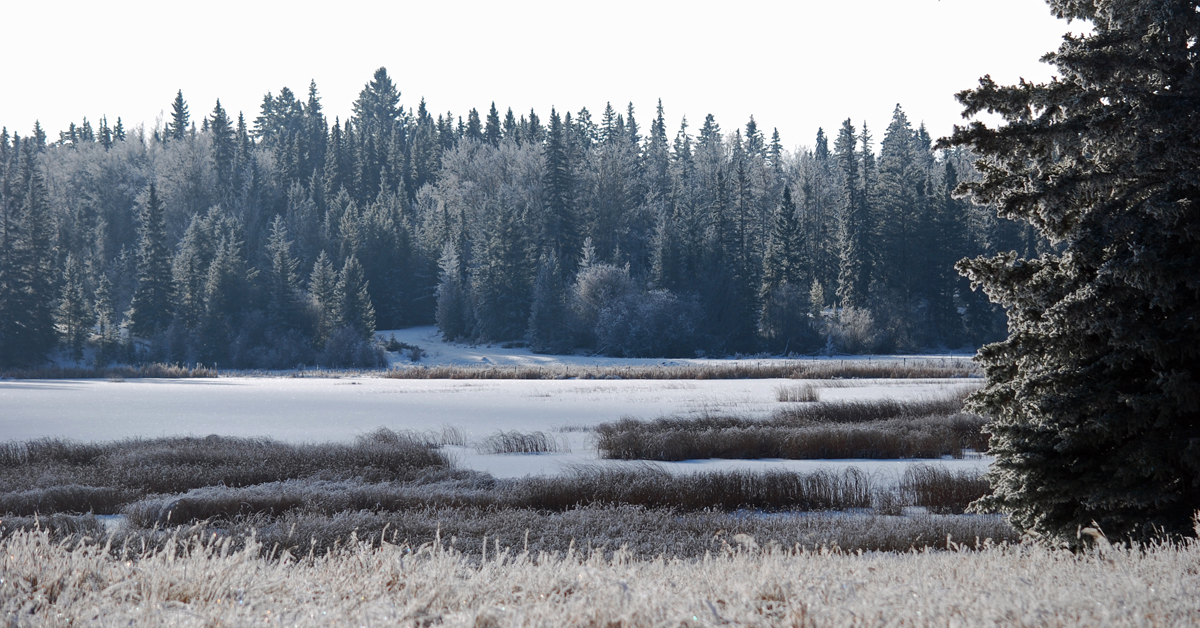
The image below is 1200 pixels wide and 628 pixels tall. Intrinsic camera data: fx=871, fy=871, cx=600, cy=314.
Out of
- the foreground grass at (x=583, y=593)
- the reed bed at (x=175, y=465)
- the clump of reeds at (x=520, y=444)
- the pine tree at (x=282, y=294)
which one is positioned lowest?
the clump of reeds at (x=520, y=444)

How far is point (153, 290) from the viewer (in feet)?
259

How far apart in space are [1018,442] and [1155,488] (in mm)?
1359

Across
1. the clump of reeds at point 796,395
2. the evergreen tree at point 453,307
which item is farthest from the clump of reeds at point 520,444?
the evergreen tree at point 453,307

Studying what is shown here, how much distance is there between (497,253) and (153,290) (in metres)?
31.2

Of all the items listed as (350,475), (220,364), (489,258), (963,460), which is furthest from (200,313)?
(963,460)

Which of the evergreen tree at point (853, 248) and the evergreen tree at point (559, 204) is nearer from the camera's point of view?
the evergreen tree at point (853, 248)

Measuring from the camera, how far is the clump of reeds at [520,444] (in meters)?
21.7

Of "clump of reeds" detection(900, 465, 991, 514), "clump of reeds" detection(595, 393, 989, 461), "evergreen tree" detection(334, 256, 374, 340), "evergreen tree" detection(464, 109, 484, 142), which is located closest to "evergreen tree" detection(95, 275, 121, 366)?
"evergreen tree" detection(334, 256, 374, 340)

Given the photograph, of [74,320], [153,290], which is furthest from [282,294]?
[74,320]

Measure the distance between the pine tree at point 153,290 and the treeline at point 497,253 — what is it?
0.18 metres

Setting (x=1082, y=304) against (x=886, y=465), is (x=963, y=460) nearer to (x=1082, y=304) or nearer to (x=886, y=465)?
(x=886, y=465)

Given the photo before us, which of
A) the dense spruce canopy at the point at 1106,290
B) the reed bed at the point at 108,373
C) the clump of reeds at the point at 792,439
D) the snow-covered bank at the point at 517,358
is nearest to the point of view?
the dense spruce canopy at the point at 1106,290

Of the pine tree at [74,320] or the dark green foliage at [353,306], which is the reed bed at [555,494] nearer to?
the dark green foliage at [353,306]

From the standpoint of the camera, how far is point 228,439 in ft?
69.7
